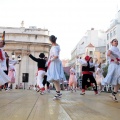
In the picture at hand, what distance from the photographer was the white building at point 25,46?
5575 cm

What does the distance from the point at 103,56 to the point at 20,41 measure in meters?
34.7

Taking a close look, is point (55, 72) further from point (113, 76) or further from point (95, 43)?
point (95, 43)

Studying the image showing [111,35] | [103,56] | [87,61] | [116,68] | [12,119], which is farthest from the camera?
[103,56]

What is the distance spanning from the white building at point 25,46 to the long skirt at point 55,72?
1864 inches

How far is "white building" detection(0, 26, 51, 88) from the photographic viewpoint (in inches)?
2195

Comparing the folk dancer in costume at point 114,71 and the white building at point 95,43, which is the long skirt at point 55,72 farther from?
the white building at point 95,43

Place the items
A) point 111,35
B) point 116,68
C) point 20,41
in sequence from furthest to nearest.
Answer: point 111,35, point 20,41, point 116,68

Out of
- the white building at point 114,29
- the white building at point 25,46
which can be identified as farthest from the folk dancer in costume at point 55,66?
the white building at point 114,29

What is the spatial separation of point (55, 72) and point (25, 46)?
47877 mm

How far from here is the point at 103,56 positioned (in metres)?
83.7

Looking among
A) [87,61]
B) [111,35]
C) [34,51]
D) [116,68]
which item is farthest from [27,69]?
[116,68]

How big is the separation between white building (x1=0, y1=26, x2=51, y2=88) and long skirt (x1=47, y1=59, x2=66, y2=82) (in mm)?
47333

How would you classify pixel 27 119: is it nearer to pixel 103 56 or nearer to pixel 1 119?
pixel 1 119

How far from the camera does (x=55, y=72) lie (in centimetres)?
873
